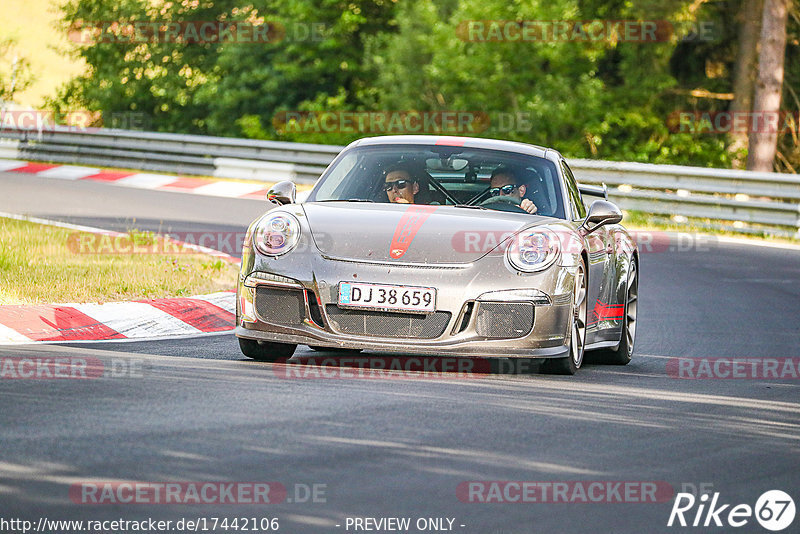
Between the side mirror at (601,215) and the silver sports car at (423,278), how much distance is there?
0.05 ft

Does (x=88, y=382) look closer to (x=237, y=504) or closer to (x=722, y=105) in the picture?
(x=237, y=504)

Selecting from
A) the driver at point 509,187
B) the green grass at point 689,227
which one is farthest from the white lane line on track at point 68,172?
the driver at point 509,187

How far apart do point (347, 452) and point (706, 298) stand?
327 inches

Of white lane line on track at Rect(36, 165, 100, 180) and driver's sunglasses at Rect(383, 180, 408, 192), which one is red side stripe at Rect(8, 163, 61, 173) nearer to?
white lane line on track at Rect(36, 165, 100, 180)

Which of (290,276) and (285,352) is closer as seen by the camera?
(290,276)

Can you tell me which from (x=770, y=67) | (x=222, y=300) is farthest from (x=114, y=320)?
(x=770, y=67)

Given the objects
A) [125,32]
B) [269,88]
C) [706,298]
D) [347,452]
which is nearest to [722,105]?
[269,88]

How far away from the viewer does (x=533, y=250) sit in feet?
24.3

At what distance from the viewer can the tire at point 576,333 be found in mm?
7578

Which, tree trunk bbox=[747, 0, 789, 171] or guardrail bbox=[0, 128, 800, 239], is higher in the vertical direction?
tree trunk bbox=[747, 0, 789, 171]

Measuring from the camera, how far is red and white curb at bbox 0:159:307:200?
23.2m

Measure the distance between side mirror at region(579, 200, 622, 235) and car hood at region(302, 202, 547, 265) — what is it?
0.41m

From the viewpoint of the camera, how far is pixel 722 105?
3128 centimetres

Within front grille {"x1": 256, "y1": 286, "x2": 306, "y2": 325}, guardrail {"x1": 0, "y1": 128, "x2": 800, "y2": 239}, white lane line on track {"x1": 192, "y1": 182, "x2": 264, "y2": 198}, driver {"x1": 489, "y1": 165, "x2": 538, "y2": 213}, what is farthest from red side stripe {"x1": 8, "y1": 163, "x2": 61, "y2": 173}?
front grille {"x1": 256, "y1": 286, "x2": 306, "y2": 325}
